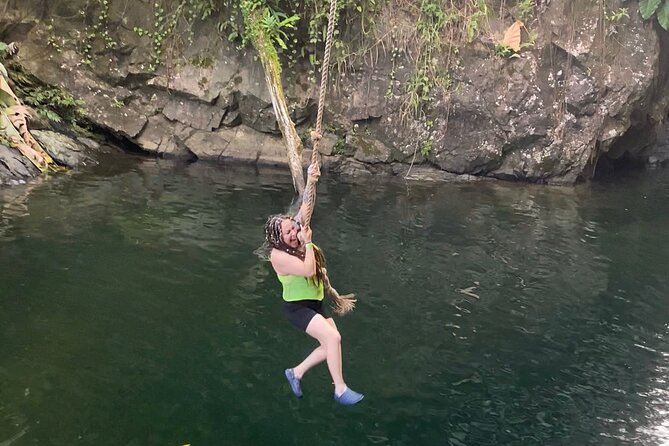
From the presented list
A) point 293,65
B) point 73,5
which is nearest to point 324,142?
point 293,65

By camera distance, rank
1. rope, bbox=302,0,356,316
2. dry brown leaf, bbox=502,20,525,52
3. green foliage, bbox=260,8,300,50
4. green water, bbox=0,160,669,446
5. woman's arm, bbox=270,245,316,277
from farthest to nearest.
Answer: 1. dry brown leaf, bbox=502,20,525,52
2. green foliage, bbox=260,8,300,50
3. green water, bbox=0,160,669,446
4. rope, bbox=302,0,356,316
5. woman's arm, bbox=270,245,316,277

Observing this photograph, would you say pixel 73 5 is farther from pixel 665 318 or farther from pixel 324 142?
pixel 665 318

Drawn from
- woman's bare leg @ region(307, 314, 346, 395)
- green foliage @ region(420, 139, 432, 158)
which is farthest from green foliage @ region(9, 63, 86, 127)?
woman's bare leg @ region(307, 314, 346, 395)

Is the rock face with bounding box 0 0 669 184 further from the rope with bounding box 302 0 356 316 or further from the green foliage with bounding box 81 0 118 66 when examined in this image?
the rope with bounding box 302 0 356 316

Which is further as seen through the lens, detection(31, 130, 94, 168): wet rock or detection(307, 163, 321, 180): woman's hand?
detection(31, 130, 94, 168): wet rock

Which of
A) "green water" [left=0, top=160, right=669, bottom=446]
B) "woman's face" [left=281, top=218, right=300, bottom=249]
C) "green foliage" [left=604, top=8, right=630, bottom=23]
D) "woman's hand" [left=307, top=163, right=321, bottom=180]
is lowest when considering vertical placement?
"green water" [left=0, top=160, right=669, bottom=446]

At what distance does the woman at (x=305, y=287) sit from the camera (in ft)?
17.3

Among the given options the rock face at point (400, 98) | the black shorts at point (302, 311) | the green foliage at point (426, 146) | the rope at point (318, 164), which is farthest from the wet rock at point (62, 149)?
the black shorts at point (302, 311)

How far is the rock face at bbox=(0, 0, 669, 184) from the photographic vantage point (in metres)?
16.3

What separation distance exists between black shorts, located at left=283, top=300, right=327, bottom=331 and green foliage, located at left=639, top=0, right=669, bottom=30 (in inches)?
538

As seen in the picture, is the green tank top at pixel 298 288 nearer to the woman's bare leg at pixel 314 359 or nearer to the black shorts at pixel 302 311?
the black shorts at pixel 302 311

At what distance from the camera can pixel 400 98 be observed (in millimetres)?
16891

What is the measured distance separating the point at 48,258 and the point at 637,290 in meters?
8.29

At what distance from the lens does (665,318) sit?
8.65 m
